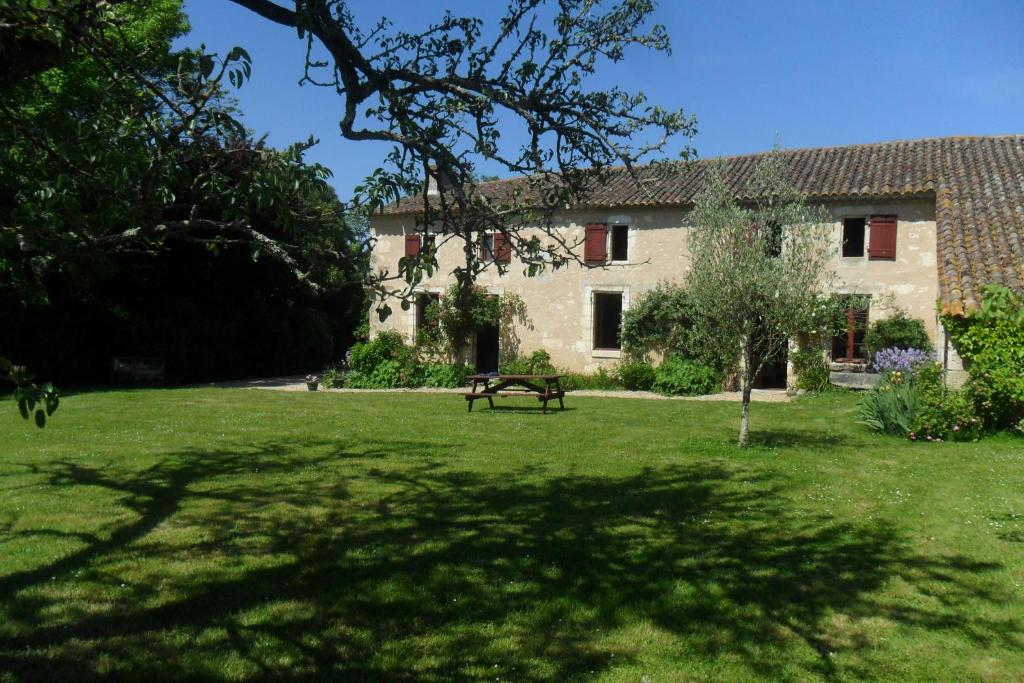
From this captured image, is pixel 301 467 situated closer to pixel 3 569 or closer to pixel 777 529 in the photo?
pixel 3 569

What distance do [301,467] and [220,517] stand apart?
8.42 feet

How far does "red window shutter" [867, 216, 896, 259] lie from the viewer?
20.3 metres

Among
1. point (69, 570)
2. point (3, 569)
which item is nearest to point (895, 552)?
point (69, 570)

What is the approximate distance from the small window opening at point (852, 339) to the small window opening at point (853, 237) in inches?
60.5

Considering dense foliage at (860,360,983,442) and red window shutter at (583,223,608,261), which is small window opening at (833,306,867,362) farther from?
red window shutter at (583,223,608,261)

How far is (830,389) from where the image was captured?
66.2 ft

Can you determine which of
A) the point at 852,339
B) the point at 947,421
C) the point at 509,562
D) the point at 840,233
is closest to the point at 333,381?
the point at 852,339

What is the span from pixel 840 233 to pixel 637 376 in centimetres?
636

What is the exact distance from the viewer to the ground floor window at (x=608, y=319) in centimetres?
2520

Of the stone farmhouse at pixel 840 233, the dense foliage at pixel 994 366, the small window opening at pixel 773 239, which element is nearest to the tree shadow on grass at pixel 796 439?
the dense foliage at pixel 994 366

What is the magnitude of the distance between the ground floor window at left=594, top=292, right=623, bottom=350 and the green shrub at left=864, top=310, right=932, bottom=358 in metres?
7.51

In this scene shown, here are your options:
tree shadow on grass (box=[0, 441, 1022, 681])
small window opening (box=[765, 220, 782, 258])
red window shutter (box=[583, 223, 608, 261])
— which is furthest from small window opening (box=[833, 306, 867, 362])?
tree shadow on grass (box=[0, 441, 1022, 681])

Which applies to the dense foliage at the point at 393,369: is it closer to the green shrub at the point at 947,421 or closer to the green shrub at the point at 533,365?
the green shrub at the point at 533,365

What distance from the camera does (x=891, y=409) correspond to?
12.9 metres
